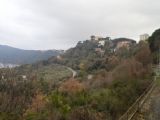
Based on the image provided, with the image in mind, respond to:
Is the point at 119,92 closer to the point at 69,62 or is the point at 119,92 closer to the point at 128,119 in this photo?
the point at 128,119

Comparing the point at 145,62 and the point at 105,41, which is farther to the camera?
the point at 105,41

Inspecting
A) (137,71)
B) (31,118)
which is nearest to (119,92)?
(31,118)

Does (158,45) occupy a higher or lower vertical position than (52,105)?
higher

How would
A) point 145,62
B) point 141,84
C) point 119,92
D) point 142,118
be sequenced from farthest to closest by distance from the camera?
point 145,62 < point 141,84 < point 119,92 < point 142,118

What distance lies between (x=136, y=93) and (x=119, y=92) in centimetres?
181

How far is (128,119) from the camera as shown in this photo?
12633 millimetres

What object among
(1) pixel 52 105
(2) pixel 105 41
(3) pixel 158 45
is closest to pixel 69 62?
(2) pixel 105 41

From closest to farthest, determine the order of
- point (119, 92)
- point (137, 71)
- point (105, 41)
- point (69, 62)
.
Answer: point (119, 92), point (137, 71), point (69, 62), point (105, 41)

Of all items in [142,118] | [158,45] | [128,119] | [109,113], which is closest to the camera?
[128,119]

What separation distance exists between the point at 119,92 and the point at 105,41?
161m

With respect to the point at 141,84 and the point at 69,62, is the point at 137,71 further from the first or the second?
the point at 69,62

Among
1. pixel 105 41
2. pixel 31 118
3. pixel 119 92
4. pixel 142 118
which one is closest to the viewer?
pixel 142 118

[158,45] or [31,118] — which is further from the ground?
[158,45]

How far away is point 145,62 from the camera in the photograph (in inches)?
1924
